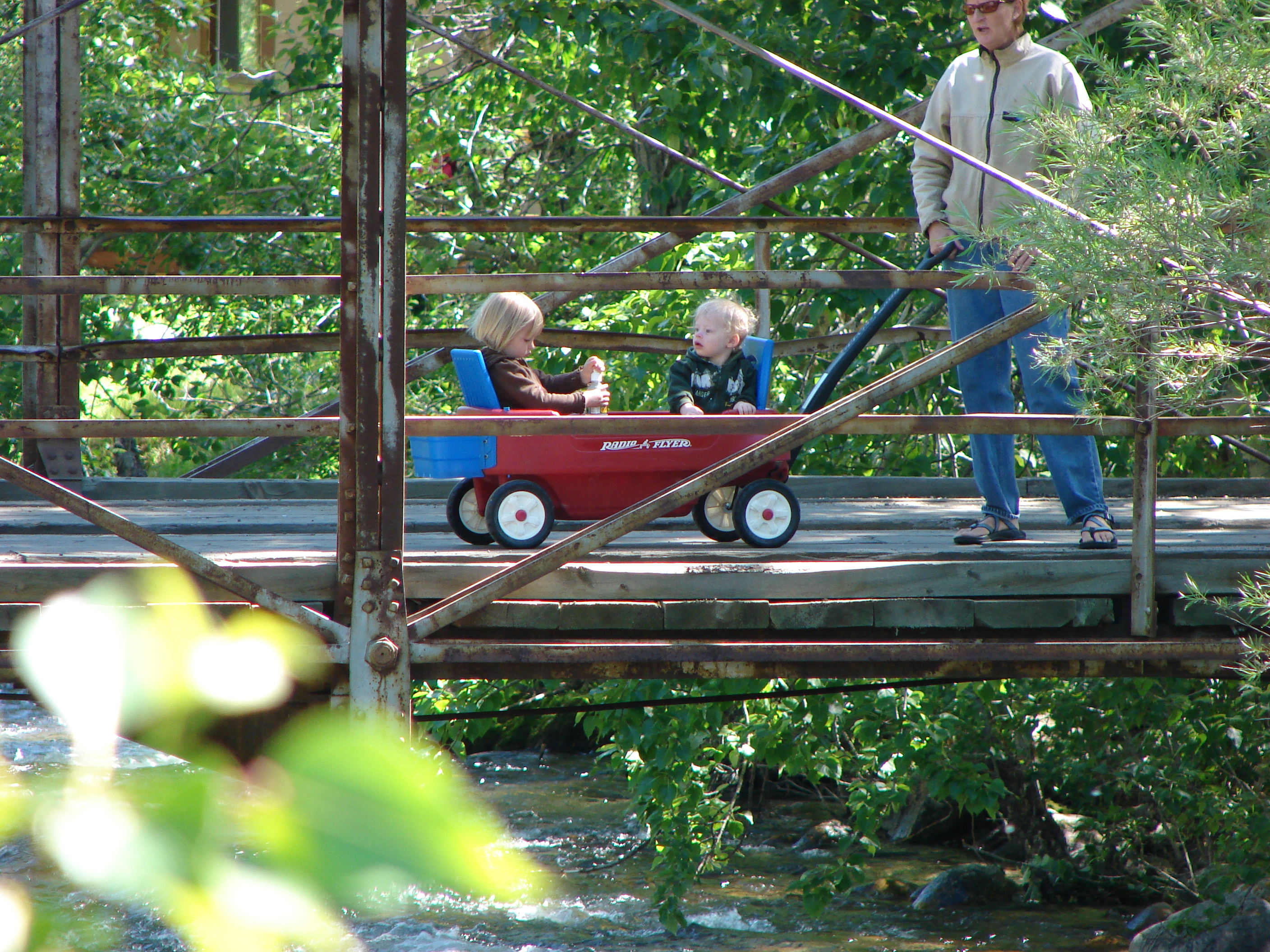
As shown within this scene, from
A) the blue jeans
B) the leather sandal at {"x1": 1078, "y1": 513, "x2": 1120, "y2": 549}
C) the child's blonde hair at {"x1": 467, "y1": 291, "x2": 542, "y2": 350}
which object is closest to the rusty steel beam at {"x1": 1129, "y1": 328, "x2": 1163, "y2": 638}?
the leather sandal at {"x1": 1078, "y1": 513, "x2": 1120, "y2": 549}

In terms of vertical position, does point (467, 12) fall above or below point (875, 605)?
above

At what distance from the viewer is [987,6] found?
3.87 metres

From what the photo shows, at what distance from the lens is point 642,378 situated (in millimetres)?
8312

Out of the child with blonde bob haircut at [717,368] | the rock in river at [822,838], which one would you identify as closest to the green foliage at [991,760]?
the rock in river at [822,838]

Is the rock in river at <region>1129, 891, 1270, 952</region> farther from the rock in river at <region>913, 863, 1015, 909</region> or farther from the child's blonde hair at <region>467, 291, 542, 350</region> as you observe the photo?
the child's blonde hair at <region>467, 291, 542, 350</region>

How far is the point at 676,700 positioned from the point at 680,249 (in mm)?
4618

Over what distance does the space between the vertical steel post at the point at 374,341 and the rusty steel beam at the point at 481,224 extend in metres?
1.98

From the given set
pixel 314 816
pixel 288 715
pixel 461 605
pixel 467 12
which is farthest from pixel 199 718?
pixel 467 12

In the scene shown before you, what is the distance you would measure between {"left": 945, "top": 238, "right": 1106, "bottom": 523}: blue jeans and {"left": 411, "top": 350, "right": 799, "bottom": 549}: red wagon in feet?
2.04

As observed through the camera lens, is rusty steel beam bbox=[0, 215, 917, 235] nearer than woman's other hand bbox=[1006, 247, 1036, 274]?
No

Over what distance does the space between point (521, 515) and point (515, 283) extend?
112cm

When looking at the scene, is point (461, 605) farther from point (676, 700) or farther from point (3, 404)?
point (3, 404)

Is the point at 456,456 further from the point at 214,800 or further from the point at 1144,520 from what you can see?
the point at 1144,520

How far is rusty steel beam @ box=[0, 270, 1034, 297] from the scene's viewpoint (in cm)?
307
